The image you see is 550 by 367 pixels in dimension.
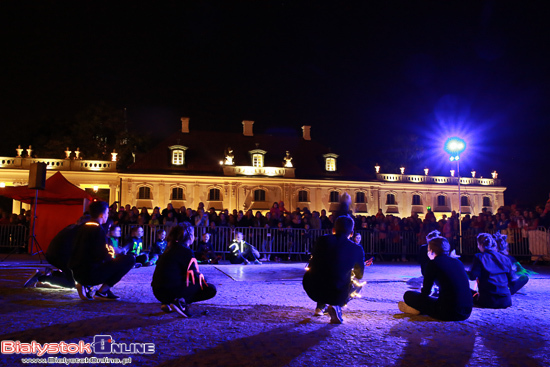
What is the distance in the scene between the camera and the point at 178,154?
141 ft

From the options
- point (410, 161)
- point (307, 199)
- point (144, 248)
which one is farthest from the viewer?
point (410, 161)

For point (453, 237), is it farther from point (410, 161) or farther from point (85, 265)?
point (410, 161)

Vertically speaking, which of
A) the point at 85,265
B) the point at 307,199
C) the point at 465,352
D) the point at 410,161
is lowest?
the point at 465,352

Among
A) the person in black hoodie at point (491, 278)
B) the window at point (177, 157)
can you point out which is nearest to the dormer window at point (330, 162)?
the window at point (177, 157)

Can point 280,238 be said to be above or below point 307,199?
below

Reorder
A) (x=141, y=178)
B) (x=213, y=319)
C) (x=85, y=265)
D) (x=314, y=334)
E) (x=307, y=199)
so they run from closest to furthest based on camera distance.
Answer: (x=314, y=334) → (x=213, y=319) → (x=85, y=265) → (x=141, y=178) → (x=307, y=199)

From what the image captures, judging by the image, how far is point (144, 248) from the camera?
53.6ft

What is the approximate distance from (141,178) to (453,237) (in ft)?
102

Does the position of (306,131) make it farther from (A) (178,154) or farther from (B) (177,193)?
(B) (177,193)

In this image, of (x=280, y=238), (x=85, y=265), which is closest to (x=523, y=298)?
(x=85, y=265)

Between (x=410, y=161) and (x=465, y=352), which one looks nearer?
(x=465, y=352)

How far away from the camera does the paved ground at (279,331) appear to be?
402cm

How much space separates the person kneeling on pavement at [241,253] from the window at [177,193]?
27702mm

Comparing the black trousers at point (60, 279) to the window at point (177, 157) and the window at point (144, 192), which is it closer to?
the window at point (144, 192)
